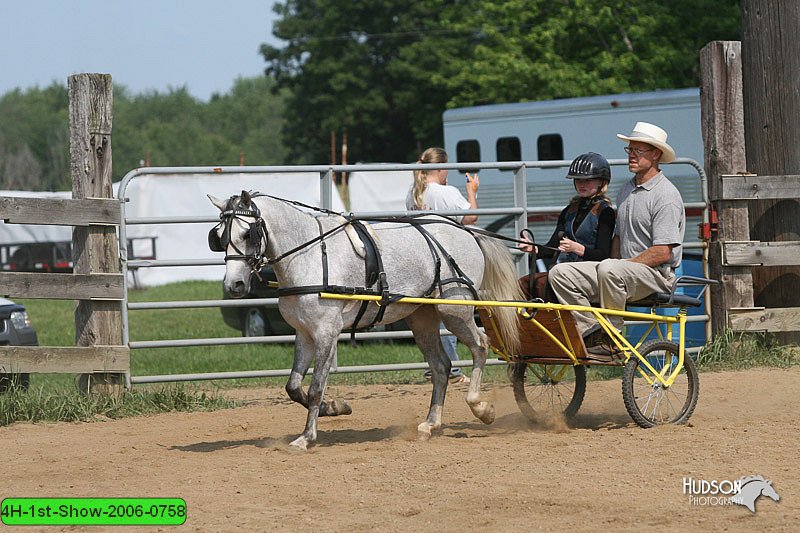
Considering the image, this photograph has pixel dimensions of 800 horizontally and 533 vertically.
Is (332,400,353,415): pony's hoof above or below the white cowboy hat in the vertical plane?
below

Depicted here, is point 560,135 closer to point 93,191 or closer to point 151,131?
point 93,191

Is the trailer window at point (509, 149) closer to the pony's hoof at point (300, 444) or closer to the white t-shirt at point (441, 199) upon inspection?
the white t-shirt at point (441, 199)

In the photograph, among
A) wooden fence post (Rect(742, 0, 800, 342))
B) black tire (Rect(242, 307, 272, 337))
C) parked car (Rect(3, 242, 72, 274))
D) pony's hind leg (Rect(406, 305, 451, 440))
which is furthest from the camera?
parked car (Rect(3, 242, 72, 274))

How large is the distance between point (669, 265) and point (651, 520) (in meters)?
2.88

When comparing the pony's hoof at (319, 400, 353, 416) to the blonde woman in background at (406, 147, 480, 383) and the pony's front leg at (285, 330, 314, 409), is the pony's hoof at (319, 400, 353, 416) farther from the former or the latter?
the blonde woman in background at (406, 147, 480, 383)

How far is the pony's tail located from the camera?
7.78m

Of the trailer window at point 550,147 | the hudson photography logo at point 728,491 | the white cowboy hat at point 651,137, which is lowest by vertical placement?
the hudson photography logo at point 728,491

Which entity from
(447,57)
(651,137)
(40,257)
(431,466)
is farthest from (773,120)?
(447,57)

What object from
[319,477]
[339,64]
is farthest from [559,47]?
[319,477]

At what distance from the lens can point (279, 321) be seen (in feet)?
42.8

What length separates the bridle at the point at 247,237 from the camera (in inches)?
271

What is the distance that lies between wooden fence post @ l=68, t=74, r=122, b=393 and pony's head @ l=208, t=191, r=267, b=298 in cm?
248

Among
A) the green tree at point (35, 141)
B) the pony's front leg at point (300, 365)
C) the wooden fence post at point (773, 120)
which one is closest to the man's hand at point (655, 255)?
the pony's front leg at point (300, 365)

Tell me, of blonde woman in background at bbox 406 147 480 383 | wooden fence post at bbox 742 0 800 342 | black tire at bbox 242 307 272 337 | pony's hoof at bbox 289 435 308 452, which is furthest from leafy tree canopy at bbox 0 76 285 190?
pony's hoof at bbox 289 435 308 452
